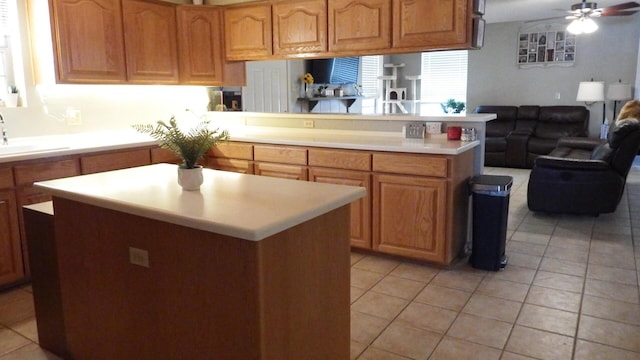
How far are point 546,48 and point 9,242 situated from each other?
852cm

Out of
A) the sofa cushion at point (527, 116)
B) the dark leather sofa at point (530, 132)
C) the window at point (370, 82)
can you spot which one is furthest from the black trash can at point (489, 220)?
the window at point (370, 82)

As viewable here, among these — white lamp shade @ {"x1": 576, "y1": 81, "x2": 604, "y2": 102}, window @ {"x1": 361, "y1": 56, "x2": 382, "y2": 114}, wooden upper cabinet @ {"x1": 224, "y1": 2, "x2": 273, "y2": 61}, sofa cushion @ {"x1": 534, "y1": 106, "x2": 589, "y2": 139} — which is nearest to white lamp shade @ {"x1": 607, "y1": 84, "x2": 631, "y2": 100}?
white lamp shade @ {"x1": 576, "y1": 81, "x2": 604, "y2": 102}

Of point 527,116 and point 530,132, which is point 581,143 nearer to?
point 530,132

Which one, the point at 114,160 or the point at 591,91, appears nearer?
the point at 114,160

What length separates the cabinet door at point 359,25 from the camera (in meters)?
3.79

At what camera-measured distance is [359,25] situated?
3.91 m

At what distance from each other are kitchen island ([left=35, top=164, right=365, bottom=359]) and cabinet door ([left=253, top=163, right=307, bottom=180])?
5.35 ft

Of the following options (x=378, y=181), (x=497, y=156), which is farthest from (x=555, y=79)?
(x=378, y=181)

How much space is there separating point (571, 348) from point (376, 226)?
158 cm

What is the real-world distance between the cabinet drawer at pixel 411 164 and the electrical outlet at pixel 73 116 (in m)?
2.57

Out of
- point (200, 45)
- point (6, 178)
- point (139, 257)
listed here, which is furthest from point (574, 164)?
point (6, 178)

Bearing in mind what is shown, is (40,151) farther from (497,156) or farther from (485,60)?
(485,60)

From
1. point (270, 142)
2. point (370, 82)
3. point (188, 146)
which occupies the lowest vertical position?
point (270, 142)

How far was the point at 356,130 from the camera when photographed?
425 cm
